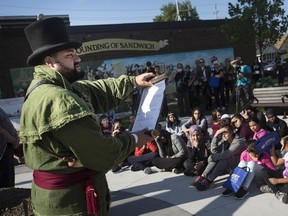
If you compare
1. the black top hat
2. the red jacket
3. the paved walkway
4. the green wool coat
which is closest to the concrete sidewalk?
the paved walkway

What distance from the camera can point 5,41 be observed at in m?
15.2

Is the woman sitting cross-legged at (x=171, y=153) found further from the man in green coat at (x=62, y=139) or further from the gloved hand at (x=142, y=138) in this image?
the man in green coat at (x=62, y=139)

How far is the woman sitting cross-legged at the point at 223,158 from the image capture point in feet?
16.9

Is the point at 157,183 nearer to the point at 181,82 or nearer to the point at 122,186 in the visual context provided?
the point at 122,186

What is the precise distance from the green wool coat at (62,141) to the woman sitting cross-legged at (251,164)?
296 centimetres

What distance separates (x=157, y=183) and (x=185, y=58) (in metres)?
13.9

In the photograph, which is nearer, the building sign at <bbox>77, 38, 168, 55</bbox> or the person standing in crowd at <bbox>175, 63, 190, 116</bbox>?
the person standing in crowd at <bbox>175, 63, 190, 116</bbox>

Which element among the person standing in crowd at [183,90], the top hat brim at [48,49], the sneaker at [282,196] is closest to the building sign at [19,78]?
the person standing in crowd at [183,90]

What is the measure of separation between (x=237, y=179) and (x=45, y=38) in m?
3.54

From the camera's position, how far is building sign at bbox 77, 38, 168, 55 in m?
16.2

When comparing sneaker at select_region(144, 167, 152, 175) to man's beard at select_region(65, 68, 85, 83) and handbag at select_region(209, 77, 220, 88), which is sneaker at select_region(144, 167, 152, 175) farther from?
handbag at select_region(209, 77, 220, 88)

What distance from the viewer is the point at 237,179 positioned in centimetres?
464

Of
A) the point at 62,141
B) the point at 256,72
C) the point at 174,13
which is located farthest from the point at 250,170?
the point at 174,13

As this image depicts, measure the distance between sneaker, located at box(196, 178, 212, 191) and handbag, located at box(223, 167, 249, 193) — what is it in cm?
38
